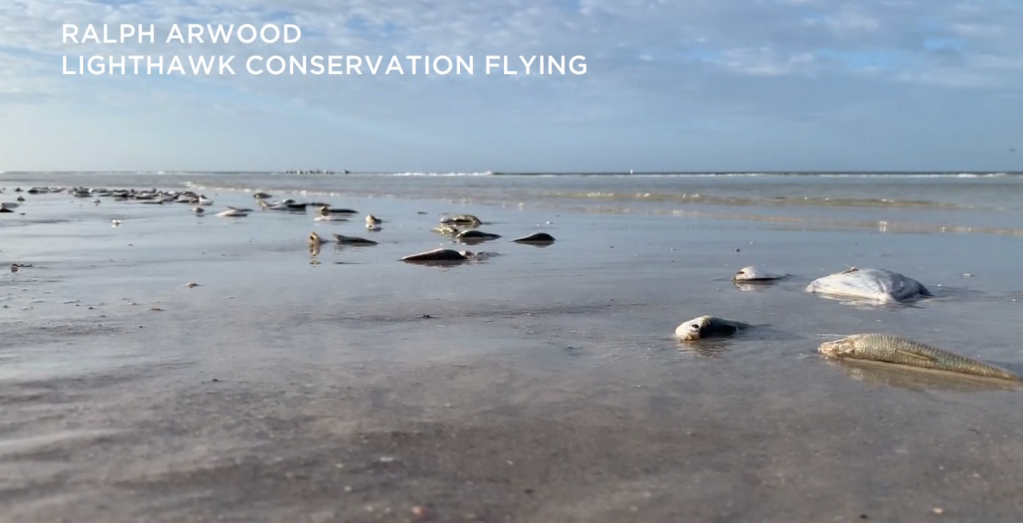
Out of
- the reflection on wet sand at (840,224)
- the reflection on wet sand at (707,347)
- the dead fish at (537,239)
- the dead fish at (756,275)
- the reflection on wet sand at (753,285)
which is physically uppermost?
the reflection on wet sand at (840,224)

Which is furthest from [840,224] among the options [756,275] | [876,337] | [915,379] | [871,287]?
[915,379]

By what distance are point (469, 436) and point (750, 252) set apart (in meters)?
8.86

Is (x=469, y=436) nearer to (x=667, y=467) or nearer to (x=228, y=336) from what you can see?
(x=667, y=467)

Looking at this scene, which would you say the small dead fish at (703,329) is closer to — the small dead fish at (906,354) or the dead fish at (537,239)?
the small dead fish at (906,354)

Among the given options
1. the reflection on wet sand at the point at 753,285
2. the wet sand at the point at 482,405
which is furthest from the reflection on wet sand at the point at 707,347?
the reflection on wet sand at the point at 753,285

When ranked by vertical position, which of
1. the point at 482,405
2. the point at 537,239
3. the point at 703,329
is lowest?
the point at 482,405

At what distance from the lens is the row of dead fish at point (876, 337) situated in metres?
4.57

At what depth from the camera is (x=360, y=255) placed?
10742mm

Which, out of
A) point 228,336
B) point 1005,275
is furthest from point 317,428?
point 1005,275

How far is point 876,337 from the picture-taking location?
486 cm

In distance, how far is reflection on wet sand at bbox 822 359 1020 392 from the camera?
4.30 metres

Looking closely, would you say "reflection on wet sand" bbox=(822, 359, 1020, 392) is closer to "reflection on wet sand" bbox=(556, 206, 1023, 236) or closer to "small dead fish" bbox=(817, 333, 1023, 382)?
"small dead fish" bbox=(817, 333, 1023, 382)

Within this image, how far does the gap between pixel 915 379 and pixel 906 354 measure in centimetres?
28

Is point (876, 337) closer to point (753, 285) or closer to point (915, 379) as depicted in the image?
point (915, 379)
